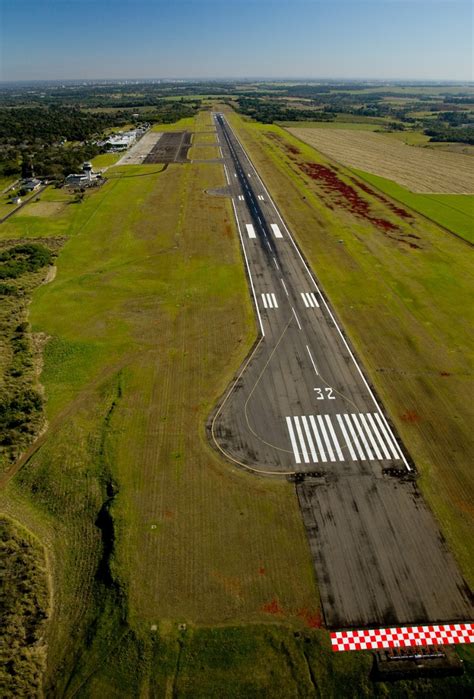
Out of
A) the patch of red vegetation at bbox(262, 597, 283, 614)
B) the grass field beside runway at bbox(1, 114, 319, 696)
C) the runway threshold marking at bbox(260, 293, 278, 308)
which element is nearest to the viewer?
the patch of red vegetation at bbox(262, 597, 283, 614)

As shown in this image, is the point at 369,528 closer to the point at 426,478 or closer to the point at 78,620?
the point at 426,478

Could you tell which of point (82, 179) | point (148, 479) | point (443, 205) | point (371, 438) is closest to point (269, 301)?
point (371, 438)

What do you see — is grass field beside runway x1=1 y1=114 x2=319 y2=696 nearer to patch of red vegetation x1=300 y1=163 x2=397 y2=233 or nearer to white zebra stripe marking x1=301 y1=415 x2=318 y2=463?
white zebra stripe marking x1=301 y1=415 x2=318 y2=463

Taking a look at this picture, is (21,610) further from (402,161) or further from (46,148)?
(46,148)

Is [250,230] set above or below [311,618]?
above

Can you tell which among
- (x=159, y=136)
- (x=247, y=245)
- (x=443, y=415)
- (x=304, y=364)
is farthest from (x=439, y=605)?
(x=159, y=136)

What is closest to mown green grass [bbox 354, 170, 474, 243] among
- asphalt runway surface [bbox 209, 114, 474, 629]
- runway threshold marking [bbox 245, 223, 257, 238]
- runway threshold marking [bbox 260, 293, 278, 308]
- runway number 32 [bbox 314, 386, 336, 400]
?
runway threshold marking [bbox 245, 223, 257, 238]
